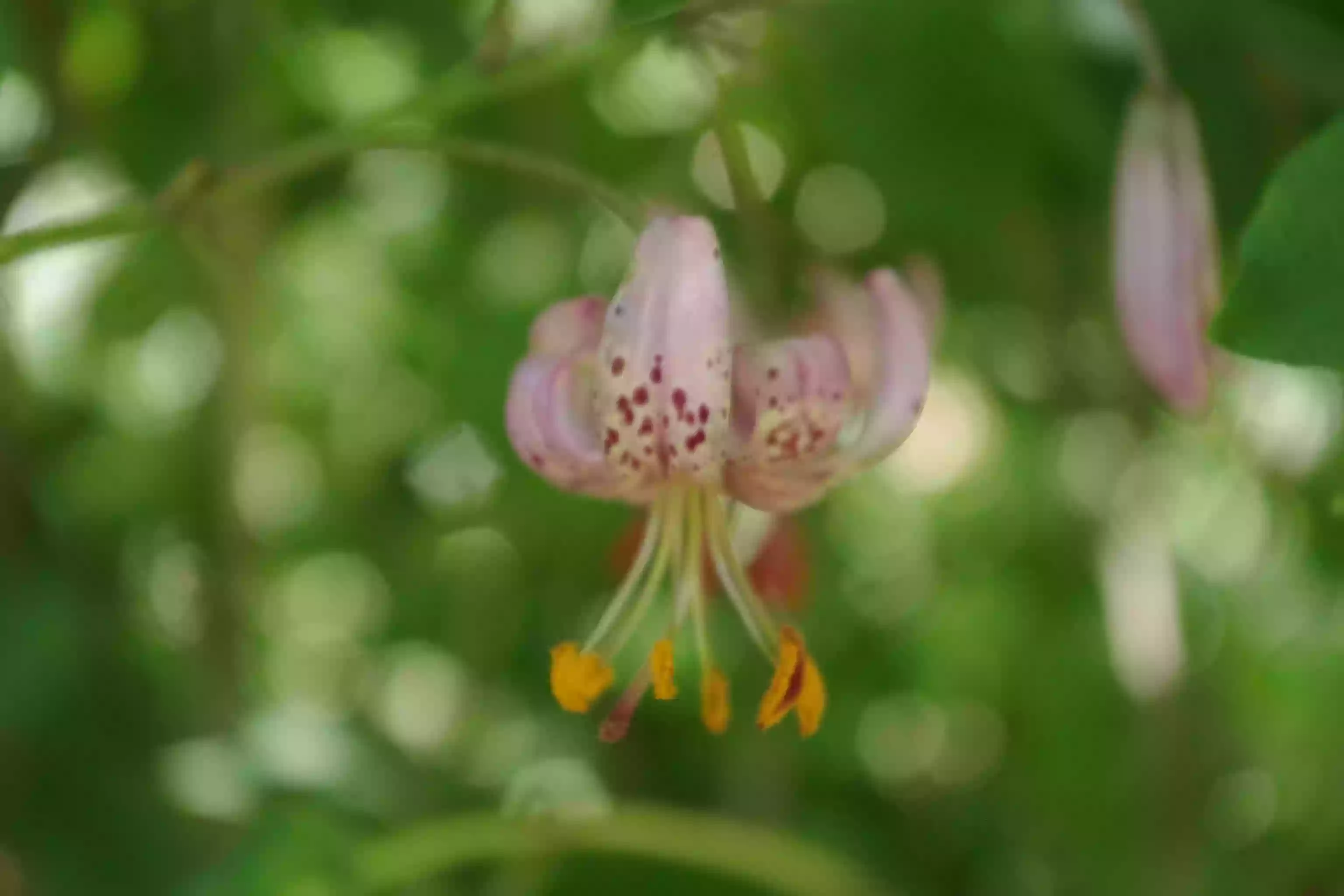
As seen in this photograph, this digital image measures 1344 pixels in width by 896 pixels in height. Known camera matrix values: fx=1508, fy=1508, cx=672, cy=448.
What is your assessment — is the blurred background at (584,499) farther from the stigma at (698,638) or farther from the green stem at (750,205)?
the stigma at (698,638)

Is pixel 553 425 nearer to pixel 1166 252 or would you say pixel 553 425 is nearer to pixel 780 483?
pixel 780 483

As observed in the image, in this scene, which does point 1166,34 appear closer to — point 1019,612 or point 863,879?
point 863,879

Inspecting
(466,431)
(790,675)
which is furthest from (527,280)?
(790,675)

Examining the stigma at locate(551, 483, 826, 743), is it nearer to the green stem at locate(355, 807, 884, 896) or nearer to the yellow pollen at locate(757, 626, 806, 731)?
the yellow pollen at locate(757, 626, 806, 731)

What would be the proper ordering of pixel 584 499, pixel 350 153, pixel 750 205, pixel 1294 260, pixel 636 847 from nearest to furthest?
pixel 1294 260 → pixel 350 153 → pixel 750 205 → pixel 636 847 → pixel 584 499

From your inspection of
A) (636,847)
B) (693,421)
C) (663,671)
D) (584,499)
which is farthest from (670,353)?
(584,499)

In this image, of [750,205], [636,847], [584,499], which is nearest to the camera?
[750,205]

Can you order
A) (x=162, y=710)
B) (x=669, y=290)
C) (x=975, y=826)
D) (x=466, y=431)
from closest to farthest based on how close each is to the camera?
(x=669, y=290), (x=466, y=431), (x=162, y=710), (x=975, y=826)
